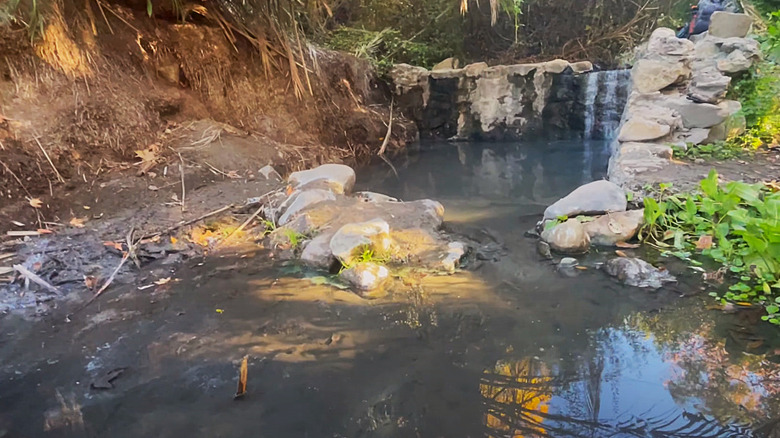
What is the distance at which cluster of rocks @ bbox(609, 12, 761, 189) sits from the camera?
5.82 m

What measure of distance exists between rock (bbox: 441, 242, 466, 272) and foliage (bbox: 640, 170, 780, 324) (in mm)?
1496

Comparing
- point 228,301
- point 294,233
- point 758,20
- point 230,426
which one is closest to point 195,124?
point 294,233

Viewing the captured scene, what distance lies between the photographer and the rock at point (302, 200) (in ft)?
16.1

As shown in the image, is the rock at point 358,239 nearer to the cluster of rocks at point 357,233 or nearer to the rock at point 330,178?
the cluster of rocks at point 357,233

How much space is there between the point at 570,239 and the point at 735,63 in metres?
3.92

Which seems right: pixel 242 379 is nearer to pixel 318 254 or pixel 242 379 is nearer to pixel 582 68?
pixel 318 254

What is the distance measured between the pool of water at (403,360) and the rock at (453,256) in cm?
12

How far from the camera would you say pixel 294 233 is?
4555mm

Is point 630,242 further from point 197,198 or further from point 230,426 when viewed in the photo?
point 197,198

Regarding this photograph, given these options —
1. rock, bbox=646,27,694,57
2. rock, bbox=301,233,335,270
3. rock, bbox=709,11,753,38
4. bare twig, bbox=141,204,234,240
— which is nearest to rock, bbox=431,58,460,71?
rock, bbox=646,27,694,57

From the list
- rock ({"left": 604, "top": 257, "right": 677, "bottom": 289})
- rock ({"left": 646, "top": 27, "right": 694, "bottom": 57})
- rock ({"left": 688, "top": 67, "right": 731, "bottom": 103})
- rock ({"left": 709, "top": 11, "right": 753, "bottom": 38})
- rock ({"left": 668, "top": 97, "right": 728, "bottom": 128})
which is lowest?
rock ({"left": 604, "top": 257, "right": 677, "bottom": 289})

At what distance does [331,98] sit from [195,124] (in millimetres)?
2539

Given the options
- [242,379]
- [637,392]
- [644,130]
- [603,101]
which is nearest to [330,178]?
[242,379]

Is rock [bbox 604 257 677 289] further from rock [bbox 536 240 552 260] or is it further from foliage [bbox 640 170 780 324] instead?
rock [bbox 536 240 552 260]
